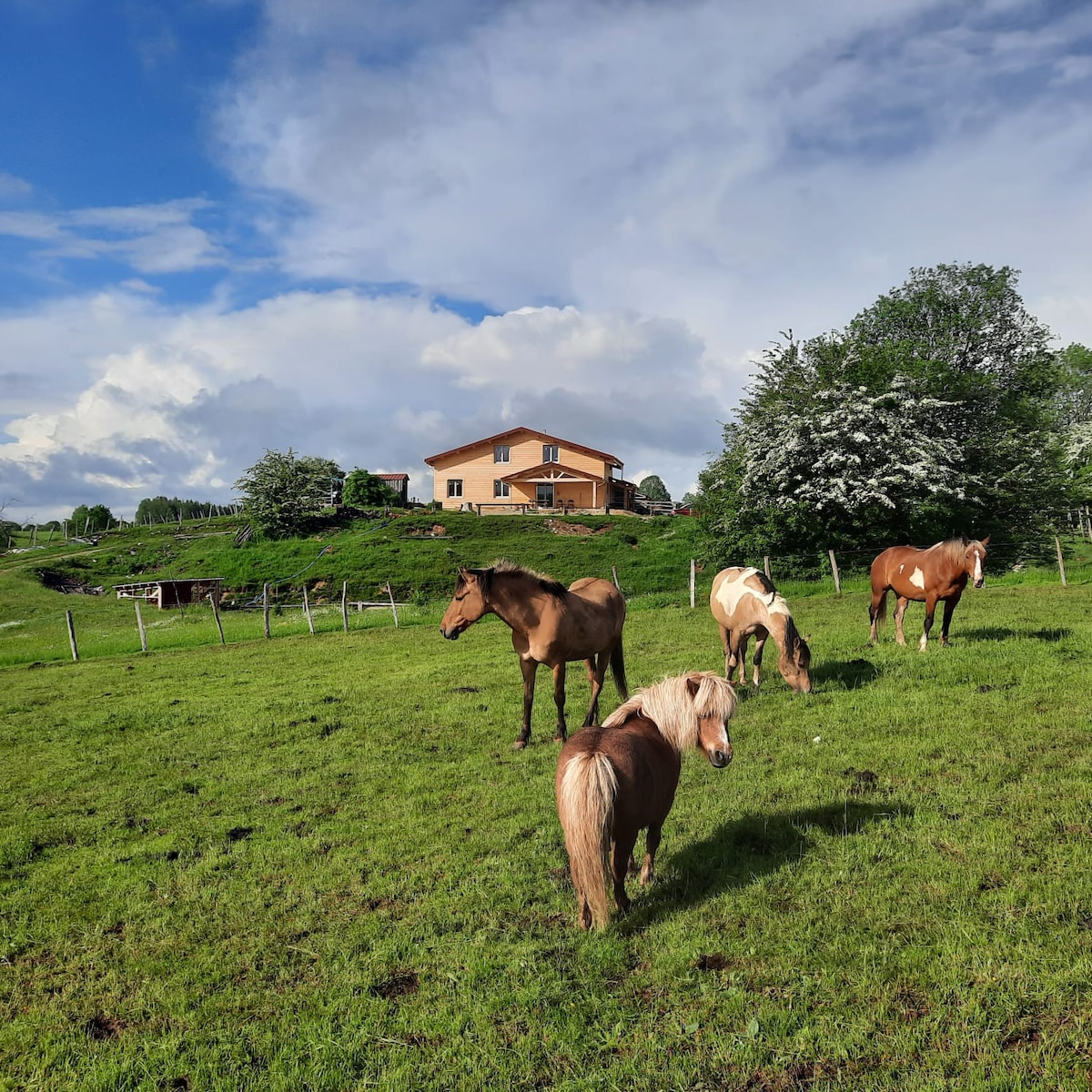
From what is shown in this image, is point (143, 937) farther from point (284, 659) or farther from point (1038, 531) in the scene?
point (1038, 531)

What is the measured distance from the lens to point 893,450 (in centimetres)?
2725

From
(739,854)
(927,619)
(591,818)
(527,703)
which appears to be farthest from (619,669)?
(927,619)

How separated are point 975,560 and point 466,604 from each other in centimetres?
892

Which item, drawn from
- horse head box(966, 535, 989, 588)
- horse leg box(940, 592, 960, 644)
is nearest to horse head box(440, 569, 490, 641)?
horse head box(966, 535, 989, 588)

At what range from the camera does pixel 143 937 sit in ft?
16.9

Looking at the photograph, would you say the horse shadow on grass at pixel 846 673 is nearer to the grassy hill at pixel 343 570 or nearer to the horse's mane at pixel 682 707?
the horse's mane at pixel 682 707

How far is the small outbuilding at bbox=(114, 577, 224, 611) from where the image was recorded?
117ft

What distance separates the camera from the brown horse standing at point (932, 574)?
11.9 m

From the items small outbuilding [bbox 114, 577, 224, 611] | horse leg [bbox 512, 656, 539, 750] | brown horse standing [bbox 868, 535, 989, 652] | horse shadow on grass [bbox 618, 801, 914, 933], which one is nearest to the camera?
horse shadow on grass [bbox 618, 801, 914, 933]

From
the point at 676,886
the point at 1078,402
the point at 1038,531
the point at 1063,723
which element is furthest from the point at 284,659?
the point at 1078,402

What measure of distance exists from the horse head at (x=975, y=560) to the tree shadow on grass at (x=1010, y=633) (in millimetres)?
1573

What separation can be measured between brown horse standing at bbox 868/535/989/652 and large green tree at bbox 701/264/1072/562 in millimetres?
12973

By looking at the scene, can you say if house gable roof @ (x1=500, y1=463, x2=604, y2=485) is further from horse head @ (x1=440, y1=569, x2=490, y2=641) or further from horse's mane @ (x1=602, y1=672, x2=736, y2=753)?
horse's mane @ (x1=602, y1=672, x2=736, y2=753)

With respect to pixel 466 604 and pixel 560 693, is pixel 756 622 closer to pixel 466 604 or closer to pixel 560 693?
pixel 560 693
